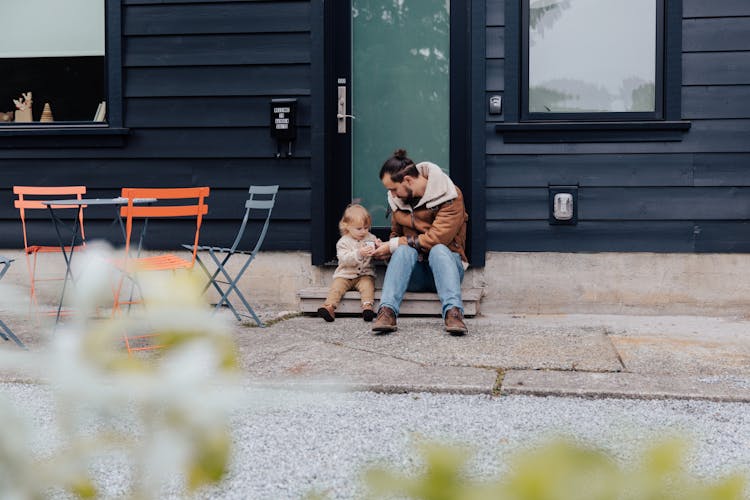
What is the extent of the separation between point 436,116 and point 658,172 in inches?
58.4

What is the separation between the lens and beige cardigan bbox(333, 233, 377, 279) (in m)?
5.41

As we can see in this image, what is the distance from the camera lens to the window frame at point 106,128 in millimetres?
6023

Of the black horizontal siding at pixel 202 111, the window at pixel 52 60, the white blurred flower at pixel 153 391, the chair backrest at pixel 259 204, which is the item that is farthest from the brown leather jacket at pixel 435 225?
the white blurred flower at pixel 153 391

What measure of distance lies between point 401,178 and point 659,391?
2213 millimetres

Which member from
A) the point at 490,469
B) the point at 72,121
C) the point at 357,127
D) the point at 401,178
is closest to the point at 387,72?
the point at 357,127

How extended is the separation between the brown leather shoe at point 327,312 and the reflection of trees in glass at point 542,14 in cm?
219

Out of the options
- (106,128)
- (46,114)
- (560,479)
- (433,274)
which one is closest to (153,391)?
(560,479)

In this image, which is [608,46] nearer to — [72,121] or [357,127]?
[357,127]

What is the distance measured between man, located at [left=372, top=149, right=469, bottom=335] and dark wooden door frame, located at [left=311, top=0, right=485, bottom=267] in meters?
0.46

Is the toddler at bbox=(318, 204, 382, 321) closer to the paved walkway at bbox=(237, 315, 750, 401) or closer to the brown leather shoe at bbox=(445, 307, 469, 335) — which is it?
the paved walkway at bbox=(237, 315, 750, 401)

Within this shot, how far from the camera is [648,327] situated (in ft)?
16.9

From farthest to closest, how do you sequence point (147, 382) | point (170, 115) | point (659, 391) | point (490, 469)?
point (170, 115)
point (659, 391)
point (490, 469)
point (147, 382)

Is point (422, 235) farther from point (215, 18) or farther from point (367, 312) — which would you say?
point (215, 18)

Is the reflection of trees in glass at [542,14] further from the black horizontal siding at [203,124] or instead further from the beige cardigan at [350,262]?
the beige cardigan at [350,262]
